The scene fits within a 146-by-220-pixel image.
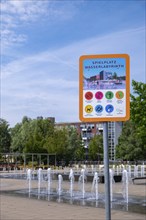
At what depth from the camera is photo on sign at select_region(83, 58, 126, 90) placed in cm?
413

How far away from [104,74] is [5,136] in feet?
299

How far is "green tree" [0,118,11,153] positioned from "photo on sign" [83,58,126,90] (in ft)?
291

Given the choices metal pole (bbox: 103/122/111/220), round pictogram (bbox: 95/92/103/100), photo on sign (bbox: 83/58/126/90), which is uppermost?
photo on sign (bbox: 83/58/126/90)

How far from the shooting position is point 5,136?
307ft

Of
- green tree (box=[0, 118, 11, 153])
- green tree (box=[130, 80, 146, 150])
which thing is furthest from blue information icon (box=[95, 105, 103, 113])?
green tree (box=[0, 118, 11, 153])

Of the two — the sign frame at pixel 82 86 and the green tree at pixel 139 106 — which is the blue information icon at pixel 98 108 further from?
the green tree at pixel 139 106

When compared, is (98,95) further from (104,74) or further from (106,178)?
(106,178)

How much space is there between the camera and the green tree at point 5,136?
303ft

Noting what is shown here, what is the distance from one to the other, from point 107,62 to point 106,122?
0.59 meters

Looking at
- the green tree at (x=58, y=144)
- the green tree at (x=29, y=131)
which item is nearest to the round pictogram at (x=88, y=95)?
the green tree at (x=58, y=144)

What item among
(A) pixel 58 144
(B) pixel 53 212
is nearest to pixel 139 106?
(B) pixel 53 212

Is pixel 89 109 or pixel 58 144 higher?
pixel 58 144

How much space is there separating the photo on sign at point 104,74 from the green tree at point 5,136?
88829 millimetres

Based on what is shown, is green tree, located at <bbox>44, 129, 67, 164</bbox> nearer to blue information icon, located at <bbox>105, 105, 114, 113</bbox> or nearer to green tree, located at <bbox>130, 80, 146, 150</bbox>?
green tree, located at <bbox>130, 80, 146, 150</bbox>
